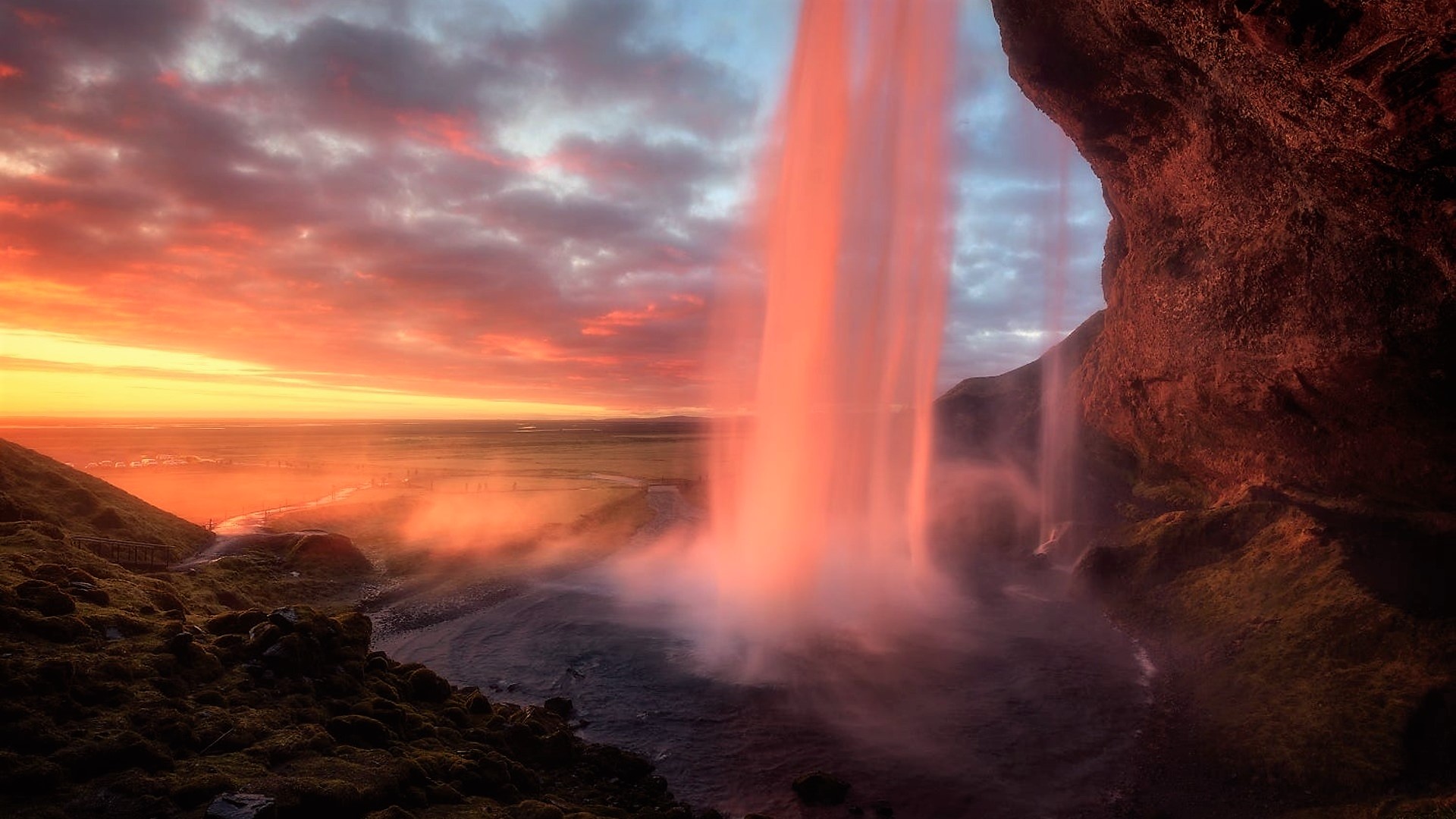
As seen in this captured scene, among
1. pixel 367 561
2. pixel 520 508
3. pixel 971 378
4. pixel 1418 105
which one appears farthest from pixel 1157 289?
pixel 520 508

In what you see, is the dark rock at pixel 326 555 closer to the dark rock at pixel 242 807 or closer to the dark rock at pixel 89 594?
the dark rock at pixel 89 594

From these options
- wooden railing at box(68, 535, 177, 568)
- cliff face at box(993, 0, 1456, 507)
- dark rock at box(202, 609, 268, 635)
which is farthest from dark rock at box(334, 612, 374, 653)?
cliff face at box(993, 0, 1456, 507)

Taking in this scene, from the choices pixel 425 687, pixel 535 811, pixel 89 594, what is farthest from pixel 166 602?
pixel 535 811

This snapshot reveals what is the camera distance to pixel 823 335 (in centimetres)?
4100

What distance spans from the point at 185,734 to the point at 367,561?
106 ft

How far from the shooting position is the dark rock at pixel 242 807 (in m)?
10.2

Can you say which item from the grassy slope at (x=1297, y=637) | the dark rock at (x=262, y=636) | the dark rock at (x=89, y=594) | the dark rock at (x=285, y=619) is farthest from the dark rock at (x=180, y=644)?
the grassy slope at (x=1297, y=637)

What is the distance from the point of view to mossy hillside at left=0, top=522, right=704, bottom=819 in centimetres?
1108

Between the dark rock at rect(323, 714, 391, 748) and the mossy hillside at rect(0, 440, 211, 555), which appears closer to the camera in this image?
the dark rock at rect(323, 714, 391, 748)

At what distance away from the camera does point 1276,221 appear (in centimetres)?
2598

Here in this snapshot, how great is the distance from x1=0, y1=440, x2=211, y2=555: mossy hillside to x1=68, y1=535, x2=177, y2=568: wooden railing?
1.26 meters

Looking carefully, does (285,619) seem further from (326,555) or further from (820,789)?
(326,555)

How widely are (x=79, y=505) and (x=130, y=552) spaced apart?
539 cm

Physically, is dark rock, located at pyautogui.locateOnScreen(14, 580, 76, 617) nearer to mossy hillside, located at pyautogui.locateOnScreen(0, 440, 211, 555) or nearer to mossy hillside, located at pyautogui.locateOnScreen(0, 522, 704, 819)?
mossy hillside, located at pyautogui.locateOnScreen(0, 522, 704, 819)
